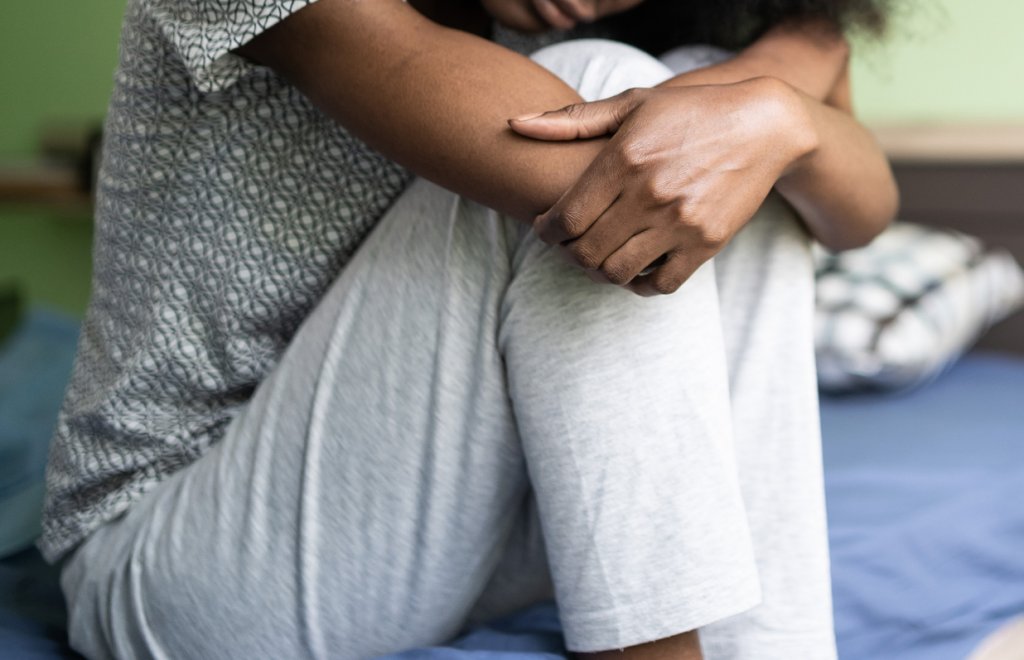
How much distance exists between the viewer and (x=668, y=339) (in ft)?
1.80

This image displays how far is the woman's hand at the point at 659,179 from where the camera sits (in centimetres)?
53

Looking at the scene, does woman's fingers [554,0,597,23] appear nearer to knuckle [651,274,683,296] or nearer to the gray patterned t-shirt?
the gray patterned t-shirt

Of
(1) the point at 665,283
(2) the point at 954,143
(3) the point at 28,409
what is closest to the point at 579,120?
(1) the point at 665,283

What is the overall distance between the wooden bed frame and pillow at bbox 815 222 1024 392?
66 mm

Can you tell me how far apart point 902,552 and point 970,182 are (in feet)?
3.56

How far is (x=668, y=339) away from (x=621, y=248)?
58 mm

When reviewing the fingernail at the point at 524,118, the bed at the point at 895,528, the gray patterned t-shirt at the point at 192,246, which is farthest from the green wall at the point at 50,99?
the fingernail at the point at 524,118

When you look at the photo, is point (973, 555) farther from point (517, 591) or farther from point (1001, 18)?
point (1001, 18)

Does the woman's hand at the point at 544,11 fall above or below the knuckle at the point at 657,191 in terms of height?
above

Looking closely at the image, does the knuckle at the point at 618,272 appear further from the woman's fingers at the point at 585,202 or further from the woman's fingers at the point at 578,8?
the woman's fingers at the point at 578,8

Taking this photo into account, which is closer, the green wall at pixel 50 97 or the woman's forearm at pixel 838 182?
the woman's forearm at pixel 838 182

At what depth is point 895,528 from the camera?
975mm

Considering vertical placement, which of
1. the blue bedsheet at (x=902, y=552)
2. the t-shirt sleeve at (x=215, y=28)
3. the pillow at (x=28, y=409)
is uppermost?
the t-shirt sleeve at (x=215, y=28)

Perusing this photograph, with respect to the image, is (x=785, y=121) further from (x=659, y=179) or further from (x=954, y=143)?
(x=954, y=143)
